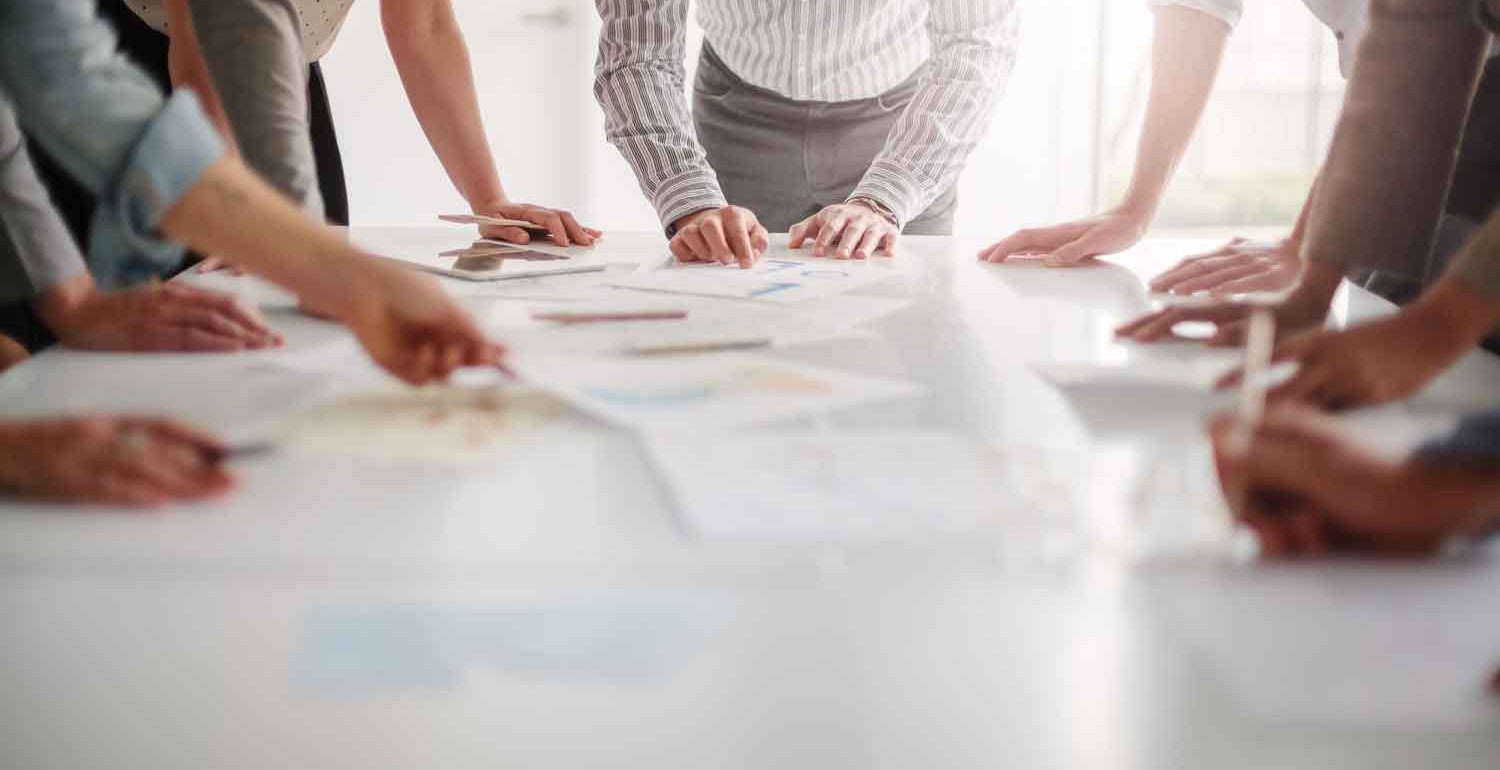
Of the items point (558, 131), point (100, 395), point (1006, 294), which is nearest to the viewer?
point (100, 395)

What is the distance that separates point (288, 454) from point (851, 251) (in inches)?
33.5

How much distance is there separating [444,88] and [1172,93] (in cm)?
97

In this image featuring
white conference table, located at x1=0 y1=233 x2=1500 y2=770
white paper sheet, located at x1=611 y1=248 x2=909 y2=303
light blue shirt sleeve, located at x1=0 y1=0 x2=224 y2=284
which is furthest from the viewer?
white paper sheet, located at x1=611 y1=248 x2=909 y2=303

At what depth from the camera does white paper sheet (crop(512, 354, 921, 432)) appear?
2.40 feet

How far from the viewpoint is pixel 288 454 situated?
658mm

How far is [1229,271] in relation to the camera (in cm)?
123

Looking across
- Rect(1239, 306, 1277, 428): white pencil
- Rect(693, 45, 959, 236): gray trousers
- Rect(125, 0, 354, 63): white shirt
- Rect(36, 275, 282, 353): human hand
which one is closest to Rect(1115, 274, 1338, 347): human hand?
Rect(1239, 306, 1277, 428): white pencil

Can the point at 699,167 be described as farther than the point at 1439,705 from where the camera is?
Yes

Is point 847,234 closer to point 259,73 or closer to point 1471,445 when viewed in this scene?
point 259,73

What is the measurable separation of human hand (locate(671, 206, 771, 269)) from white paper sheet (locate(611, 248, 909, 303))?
16mm

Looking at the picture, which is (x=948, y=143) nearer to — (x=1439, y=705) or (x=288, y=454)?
(x=288, y=454)

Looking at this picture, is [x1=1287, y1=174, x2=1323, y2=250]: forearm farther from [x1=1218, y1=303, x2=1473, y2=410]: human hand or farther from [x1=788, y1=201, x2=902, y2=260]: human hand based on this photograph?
[x1=788, y1=201, x2=902, y2=260]: human hand

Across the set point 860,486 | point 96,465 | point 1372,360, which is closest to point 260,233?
point 96,465

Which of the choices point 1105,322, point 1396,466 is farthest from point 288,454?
point 1105,322
